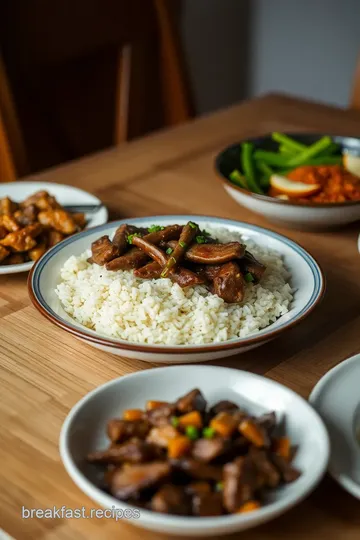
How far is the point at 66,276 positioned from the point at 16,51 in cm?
126

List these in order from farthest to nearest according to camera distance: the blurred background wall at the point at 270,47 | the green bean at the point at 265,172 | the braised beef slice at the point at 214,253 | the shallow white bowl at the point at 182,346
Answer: the blurred background wall at the point at 270,47 < the green bean at the point at 265,172 < the braised beef slice at the point at 214,253 < the shallow white bowl at the point at 182,346

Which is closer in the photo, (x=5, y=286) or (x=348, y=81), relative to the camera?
(x=5, y=286)

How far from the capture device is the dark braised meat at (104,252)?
125 centimetres

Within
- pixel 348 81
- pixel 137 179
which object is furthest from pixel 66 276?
pixel 348 81

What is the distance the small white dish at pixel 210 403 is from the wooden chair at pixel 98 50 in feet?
4.43

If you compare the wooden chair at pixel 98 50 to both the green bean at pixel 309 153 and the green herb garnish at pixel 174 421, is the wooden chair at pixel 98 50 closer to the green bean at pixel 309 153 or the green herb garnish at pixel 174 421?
the green bean at pixel 309 153

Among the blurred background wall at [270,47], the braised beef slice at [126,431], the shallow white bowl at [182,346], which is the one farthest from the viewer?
the blurred background wall at [270,47]

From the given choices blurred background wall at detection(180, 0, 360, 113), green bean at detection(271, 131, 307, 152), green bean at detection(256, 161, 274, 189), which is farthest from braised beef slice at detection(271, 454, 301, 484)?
blurred background wall at detection(180, 0, 360, 113)

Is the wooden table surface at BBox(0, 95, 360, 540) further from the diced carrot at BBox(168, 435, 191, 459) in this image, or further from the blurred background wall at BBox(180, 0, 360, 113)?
the blurred background wall at BBox(180, 0, 360, 113)

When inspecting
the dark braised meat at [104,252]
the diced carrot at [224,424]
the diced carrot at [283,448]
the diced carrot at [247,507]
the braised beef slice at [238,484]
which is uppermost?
the dark braised meat at [104,252]

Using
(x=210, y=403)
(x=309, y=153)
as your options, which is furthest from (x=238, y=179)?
(x=210, y=403)

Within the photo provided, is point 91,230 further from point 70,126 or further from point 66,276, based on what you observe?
point 70,126

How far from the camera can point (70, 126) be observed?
354 cm

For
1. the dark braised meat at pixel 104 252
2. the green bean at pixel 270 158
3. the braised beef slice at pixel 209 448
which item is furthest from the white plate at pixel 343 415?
the green bean at pixel 270 158
